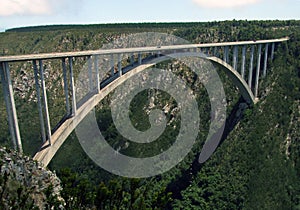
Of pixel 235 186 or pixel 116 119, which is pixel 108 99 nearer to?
pixel 116 119

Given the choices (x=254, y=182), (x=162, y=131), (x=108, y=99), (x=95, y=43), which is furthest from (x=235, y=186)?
(x=95, y=43)

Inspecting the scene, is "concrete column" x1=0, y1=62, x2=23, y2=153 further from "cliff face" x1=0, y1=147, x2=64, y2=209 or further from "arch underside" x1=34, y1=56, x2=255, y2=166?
"arch underside" x1=34, y1=56, x2=255, y2=166

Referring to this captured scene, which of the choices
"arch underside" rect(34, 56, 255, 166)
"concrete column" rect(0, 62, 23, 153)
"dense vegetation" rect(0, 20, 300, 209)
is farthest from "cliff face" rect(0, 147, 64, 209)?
"dense vegetation" rect(0, 20, 300, 209)

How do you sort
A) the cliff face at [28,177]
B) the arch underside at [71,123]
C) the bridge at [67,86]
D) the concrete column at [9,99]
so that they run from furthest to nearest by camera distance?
the arch underside at [71,123]
the bridge at [67,86]
the concrete column at [9,99]
the cliff face at [28,177]

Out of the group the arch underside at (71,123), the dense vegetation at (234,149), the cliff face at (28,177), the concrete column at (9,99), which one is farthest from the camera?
the dense vegetation at (234,149)

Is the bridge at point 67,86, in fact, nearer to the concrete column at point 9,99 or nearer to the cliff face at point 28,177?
the concrete column at point 9,99

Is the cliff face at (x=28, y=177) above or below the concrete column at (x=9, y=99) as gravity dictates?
below

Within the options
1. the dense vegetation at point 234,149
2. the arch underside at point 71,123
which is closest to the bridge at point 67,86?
the arch underside at point 71,123

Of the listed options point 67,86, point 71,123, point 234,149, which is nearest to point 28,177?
point 71,123

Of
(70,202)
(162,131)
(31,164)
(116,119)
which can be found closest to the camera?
(70,202)

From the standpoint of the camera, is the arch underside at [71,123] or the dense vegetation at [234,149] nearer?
the arch underside at [71,123]

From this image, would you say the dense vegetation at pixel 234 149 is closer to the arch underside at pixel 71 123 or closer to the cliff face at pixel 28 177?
the arch underside at pixel 71 123
